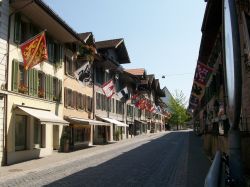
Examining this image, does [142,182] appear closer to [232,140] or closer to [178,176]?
[178,176]

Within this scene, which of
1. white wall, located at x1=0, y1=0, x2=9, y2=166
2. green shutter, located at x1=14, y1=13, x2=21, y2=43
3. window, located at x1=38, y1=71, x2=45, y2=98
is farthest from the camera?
window, located at x1=38, y1=71, x2=45, y2=98

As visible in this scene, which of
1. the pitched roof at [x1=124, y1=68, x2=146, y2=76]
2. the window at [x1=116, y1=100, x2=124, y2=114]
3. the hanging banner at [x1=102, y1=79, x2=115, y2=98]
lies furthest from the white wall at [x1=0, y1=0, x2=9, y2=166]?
the pitched roof at [x1=124, y1=68, x2=146, y2=76]

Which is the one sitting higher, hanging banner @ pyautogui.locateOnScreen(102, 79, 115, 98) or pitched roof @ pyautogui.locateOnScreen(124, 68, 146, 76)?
pitched roof @ pyautogui.locateOnScreen(124, 68, 146, 76)

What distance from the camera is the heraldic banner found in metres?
16.9

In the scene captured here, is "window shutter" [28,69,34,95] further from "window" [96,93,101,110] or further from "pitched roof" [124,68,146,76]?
"pitched roof" [124,68,146,76]

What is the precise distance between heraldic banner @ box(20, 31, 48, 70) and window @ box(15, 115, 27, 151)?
4.15 metres

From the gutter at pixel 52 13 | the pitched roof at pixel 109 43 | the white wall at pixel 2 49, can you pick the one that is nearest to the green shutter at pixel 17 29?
the white wall at pixel 2 49

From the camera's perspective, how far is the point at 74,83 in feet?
97.8

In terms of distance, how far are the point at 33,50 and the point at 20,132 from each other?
5397 mm

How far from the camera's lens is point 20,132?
805 inches

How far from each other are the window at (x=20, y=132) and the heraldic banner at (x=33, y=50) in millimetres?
4153

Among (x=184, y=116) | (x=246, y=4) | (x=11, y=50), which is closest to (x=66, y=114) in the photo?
(x=11, y=50)

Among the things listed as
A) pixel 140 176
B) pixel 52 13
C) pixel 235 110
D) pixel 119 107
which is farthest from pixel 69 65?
pixel 235 110

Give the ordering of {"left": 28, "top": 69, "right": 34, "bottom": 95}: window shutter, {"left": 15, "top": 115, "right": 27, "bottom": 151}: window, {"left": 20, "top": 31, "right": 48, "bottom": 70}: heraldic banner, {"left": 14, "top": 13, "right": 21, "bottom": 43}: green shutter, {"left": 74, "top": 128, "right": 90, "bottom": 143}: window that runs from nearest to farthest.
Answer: {"left": 20, "top": 31, "right": 48, "bottom": 70}: heraldic banner → {"left": 14, "top": 13, "right": 21, "bottom": 43}: green shutter → {"left": 15, "top": 115, "right": 27, "bottom": 151}: window → {"left": 28, "top": 69, "right": 34, "bottom": 95}: window shutter → {"left": 74, "top": 128, "right": 90, "bottom": 143}: window
